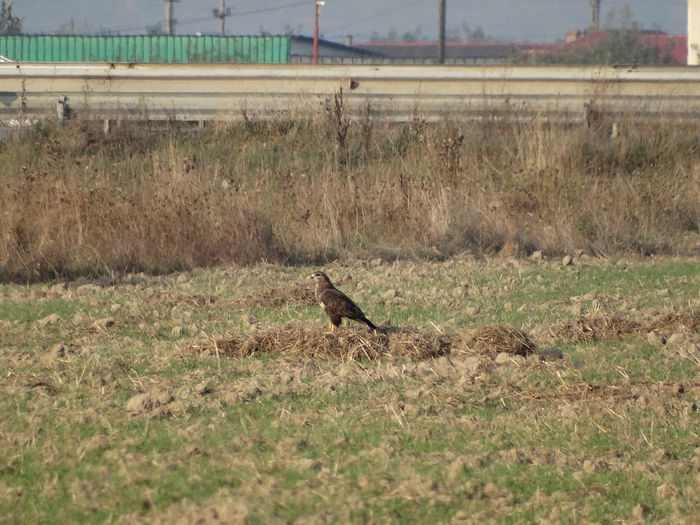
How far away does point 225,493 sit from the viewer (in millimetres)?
4281

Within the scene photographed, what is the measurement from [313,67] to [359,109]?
2910 mm

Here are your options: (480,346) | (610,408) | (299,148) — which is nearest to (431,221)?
(299,148)

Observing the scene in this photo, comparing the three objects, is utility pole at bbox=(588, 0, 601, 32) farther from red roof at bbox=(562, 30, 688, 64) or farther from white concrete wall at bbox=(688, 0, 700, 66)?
white concrete wall at bbox=(688, 0, 700, 66)

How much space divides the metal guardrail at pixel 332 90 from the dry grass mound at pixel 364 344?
31.8ft

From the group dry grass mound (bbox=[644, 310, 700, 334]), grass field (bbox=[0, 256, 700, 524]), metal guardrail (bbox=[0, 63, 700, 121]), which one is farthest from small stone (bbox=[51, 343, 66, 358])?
metal guardrail (bbox=[0, 63, 700, 121])

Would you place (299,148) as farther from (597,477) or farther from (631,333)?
(597,477)

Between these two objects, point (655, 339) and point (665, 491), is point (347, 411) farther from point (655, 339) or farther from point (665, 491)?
point (655, 339)

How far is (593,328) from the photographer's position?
7.33 m

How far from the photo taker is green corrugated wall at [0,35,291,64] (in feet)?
104

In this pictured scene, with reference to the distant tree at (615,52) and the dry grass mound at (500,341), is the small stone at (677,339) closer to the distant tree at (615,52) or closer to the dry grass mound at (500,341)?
the dry grass mound at (500,341)

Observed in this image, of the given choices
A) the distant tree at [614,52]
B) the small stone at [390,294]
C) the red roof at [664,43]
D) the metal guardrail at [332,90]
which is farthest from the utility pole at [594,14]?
the small stone at [390,294]

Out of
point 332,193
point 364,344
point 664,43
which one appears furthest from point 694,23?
point 364,344

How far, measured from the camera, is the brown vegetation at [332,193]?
1077 centimetres

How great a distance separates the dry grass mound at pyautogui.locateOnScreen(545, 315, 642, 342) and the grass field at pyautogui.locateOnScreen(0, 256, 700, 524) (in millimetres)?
17
